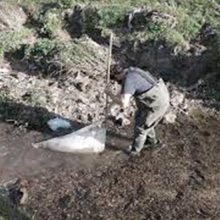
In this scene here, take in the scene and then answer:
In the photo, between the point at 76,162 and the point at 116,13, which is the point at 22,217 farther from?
the point at 116,13

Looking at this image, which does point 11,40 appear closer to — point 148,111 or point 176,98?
point 176,98

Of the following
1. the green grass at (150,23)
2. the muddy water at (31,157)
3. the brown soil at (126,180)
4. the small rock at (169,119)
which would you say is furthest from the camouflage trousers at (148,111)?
the green grass at (150,23)

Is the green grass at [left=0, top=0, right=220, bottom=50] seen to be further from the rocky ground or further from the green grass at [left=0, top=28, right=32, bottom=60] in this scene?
the green grass at [left=0, top=28, right=32, bottom=60]

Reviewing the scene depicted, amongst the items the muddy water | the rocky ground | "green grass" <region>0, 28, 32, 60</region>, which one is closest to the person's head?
the rocky ground

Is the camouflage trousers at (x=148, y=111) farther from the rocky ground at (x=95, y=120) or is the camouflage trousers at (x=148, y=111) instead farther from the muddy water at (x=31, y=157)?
the muddy water at (x=31, y=157)

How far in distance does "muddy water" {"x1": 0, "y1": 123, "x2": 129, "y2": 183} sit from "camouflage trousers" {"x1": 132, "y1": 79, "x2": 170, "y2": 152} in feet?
1.31

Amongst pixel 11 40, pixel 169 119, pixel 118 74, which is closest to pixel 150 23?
pixel 169 119

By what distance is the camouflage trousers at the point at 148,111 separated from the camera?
8531 mm

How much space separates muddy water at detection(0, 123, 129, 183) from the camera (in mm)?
8391

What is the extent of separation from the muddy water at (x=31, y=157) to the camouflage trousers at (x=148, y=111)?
0.40 metres

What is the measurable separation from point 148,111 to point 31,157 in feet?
5.92

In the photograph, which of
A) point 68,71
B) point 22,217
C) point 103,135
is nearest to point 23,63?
point 68,71

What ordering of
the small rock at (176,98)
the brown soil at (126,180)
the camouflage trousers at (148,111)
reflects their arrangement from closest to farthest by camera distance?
the brown soil at (126,180), the camouflage trousers at (148,111), the small rock at (176,98)

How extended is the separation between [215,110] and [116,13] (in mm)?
2961
